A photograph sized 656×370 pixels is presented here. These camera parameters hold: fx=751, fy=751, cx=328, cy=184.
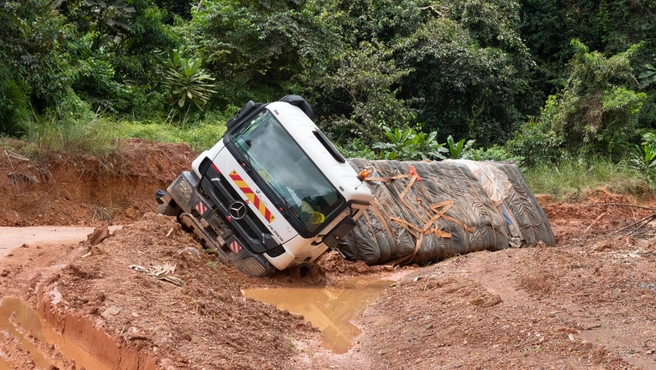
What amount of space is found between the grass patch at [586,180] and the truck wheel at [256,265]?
1266 centimetres

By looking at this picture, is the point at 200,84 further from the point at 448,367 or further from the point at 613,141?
the point at 448,367

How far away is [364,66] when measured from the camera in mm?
23688

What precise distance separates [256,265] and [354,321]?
145cm

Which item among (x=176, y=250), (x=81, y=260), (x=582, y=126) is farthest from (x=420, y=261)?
(x=582, y=126)

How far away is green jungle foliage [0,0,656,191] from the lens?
15477 mm

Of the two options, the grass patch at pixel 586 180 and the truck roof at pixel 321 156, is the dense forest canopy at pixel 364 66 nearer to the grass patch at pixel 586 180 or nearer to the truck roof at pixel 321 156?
the grass patch at pixel 586 180

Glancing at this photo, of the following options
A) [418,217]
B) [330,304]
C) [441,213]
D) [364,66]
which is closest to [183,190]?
[330,304]

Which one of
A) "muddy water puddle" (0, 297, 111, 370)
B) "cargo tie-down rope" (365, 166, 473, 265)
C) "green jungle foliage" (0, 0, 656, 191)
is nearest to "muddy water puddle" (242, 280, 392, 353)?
"cargo tie-down rope" (365, 166, 473, 265)

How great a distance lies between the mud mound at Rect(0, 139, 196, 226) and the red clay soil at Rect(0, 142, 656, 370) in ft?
11.9

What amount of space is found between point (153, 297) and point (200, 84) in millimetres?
14485

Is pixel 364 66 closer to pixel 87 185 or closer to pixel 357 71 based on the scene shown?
pixel 357 71

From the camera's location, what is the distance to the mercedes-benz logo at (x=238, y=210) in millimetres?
9273

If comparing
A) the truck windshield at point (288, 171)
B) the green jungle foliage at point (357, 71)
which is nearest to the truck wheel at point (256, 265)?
the truck windshield at point (288, 171)

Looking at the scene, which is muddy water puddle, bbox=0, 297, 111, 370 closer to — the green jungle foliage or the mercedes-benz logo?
the mercedes-benz logo
